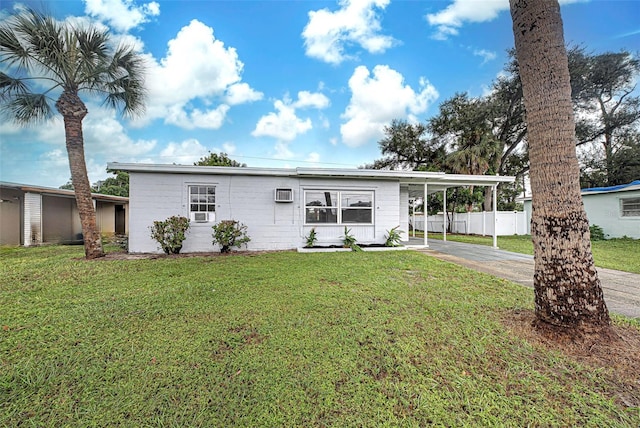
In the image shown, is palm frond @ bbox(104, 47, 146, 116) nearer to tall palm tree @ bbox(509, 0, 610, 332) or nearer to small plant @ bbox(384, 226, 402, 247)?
small plant @ bbox(384, 226, 402, 247)

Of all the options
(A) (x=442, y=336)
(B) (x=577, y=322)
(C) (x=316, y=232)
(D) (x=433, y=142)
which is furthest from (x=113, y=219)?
(D) (x=433, y=142)

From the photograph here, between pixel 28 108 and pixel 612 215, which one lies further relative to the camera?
pixel 612 215

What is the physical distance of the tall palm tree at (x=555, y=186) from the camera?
2.49 metres

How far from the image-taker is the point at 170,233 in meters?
7.75

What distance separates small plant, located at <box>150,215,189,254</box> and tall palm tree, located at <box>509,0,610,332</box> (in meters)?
8.15

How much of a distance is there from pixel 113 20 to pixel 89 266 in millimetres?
7000

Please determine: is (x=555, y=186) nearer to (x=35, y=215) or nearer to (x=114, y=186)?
(x=35, y=215)

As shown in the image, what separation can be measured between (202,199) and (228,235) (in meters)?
1.51

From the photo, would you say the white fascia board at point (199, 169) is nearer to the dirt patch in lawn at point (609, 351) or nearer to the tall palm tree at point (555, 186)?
the tall palm tree at point (555, 186)

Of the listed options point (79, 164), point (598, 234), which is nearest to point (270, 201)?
point (79, 164)

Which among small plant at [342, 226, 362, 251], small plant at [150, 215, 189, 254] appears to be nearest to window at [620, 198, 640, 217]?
small plant at [342, 226, 362, 251]

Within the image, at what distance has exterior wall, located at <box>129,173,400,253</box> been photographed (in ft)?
26.0

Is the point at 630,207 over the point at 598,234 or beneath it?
over

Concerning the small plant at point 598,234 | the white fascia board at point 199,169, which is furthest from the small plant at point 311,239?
the small plant at point 598,234
